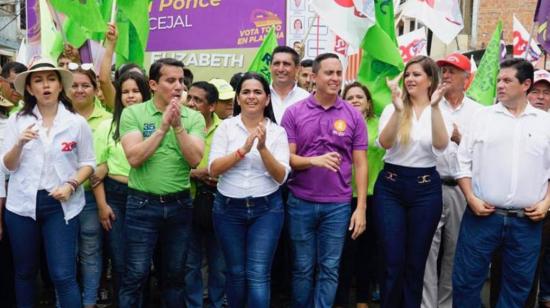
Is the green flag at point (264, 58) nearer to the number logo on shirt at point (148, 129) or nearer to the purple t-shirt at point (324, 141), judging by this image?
the purple t-shirt at point (324, 141)

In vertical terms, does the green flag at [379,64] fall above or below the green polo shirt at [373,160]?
above

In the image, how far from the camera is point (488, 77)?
5.54m

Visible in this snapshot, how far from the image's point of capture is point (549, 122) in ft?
13.5

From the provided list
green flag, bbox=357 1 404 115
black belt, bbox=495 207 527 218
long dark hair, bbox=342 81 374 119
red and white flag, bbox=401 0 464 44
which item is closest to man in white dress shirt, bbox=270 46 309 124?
long dark hair, bbox=342 81 374 119

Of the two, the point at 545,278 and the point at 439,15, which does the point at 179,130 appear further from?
the point at 439,15

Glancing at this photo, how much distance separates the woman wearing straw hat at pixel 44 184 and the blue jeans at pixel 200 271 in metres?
0.95

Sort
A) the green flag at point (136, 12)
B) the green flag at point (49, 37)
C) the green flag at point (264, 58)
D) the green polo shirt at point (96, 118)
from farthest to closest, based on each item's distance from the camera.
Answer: the green flag at point (49, 37) → the green flag at point (264, 58) → the green flag at point (136, 12) → the green polo shirt at point (96, 118)

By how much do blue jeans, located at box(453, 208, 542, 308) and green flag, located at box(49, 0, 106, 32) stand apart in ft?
12.0

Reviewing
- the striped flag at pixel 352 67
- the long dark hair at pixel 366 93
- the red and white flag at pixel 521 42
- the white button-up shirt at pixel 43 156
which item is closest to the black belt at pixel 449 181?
the long dark hair at pixel 366 93

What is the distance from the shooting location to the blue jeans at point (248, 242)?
13.0 feet

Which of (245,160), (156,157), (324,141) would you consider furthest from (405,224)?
(156,157)

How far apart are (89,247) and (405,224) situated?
2.35m

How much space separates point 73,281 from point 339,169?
1.95 metres

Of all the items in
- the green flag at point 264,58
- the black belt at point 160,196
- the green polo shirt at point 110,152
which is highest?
the green flag at point 264,58
